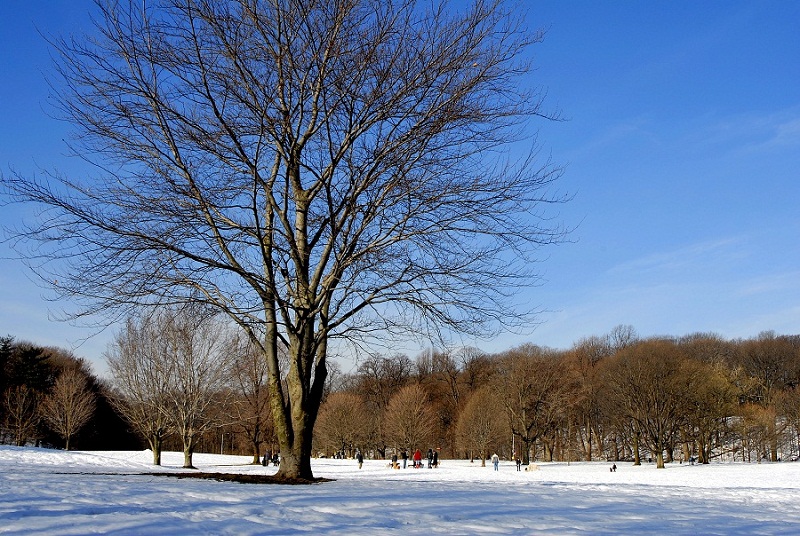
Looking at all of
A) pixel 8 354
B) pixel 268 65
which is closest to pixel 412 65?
pixel 268 65

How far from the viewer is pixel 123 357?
114ft

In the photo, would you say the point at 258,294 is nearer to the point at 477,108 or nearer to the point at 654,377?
the point at 477,108

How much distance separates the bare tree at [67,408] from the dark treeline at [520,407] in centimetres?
32

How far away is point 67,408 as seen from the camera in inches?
1987

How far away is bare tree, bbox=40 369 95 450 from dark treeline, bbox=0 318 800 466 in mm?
322

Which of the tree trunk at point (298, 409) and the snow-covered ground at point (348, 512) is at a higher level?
the tree trunk at point (298, 409)

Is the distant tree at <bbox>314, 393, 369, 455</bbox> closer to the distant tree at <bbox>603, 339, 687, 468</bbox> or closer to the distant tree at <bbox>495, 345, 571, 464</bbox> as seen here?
the distant tree at <bbox>495, 345, 571, 464</bbox>

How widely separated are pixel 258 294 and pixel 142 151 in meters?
3.65

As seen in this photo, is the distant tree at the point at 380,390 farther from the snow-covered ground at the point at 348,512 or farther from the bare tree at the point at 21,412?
the snow-covered ground at the point at 348,512

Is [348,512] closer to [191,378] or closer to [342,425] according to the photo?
[191,378]

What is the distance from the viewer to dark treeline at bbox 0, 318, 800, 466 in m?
54.3

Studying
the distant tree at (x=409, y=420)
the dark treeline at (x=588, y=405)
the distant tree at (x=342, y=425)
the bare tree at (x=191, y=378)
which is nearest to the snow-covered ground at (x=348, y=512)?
the bare tree at (x=191, y=378)

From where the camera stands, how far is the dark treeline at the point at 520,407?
54281 millimetres

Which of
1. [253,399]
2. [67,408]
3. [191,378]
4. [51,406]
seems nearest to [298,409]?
[191,378]
